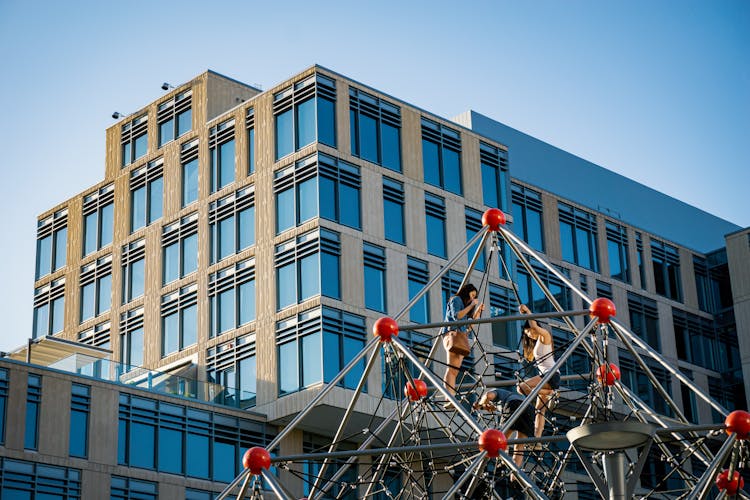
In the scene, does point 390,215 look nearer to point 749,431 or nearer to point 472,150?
point 472,150

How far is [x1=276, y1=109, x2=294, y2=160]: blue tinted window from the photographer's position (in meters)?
→ 61.0

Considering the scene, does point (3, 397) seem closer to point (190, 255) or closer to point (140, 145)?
point (190, 255)

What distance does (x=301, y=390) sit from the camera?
186ft

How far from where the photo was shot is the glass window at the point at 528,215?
231 feet

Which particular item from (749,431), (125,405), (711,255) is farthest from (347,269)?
(749,431)

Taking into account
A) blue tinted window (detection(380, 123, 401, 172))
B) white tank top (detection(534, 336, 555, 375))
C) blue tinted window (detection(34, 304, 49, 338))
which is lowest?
white tank top (detection(534, 336, 555, 375))

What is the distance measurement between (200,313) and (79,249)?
10.5m

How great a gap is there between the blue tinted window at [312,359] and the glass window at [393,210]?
21.0ft

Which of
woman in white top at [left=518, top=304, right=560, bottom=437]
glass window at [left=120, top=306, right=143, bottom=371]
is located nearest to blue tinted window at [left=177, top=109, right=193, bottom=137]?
glass window at [left=120, top=306, right=143, bottom=371]

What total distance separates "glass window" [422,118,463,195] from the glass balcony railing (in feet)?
42.4

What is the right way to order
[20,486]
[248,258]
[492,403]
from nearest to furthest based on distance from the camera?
[492,403]
[20,486]
[248,258]

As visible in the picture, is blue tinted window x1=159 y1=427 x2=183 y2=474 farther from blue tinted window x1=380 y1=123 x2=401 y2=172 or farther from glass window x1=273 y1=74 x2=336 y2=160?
blue tinted window x1=380 y1=123 x2=401 y2=172

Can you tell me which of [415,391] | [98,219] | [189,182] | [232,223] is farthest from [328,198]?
[415,391]

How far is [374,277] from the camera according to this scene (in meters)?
60.1
